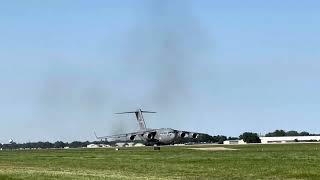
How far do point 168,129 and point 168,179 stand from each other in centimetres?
7291

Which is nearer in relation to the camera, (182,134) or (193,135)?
(182,134)

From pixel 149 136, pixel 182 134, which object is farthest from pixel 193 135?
pixel 149 136

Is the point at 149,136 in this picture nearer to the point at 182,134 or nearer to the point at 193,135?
the point at 182,134

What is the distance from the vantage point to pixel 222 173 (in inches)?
1383

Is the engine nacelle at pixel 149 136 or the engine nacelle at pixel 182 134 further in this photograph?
the engine nacelle at pixel 149 136

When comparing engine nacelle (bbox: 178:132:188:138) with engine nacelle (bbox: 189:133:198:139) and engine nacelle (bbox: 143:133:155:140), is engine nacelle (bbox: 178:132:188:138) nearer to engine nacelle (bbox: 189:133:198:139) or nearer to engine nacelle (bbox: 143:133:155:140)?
engine nacelle (bbox: 189:133:198:139)

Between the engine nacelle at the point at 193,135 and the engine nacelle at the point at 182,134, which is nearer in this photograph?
the engine nacelle at the point at 182,134

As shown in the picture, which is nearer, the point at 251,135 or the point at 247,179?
the point at 247,179

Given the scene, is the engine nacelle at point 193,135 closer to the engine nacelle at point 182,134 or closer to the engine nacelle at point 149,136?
the engine nacelle at point 182,134

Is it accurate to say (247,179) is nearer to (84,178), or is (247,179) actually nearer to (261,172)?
(261,172)

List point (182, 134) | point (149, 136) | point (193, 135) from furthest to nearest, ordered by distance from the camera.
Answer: point (193, 135), point (149, 136), point (182, 134)

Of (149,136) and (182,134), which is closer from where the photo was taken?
(182,134)

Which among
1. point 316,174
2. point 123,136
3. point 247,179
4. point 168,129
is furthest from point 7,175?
point 123,136

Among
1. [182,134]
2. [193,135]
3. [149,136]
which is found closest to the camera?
[182,134]
